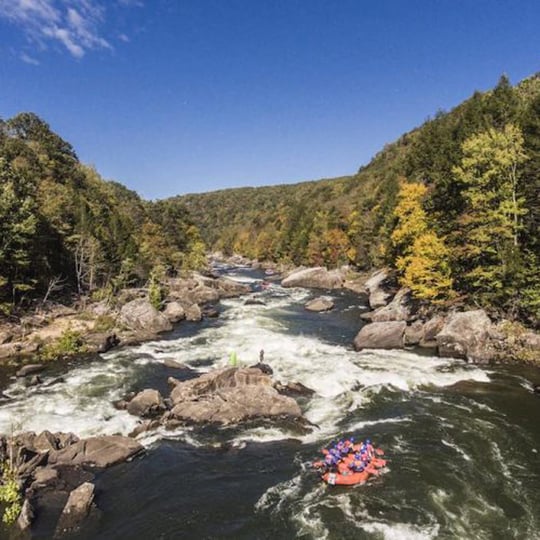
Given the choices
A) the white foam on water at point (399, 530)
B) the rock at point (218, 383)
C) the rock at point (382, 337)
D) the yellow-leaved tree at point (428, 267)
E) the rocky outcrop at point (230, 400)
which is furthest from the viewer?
the yellow-leaved tree at point (428, 267)

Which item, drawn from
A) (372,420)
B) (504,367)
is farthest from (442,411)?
(504,367)

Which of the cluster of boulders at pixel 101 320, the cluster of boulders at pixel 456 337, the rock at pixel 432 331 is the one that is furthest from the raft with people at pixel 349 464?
the cluster of boulders at pixel 101 320

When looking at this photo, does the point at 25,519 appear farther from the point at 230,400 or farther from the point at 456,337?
the point at 456,337

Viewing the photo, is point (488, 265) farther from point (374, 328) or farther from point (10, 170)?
point (10, 170)

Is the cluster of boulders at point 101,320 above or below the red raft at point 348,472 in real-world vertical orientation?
above

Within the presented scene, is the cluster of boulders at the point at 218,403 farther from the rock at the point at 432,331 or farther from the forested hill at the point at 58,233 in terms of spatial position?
the forested hill at the point at 58,233

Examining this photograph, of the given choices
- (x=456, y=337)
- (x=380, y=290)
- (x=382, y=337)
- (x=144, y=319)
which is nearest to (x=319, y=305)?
(x=380, y=290)
